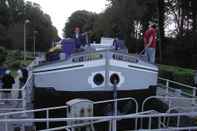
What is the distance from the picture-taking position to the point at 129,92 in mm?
16281

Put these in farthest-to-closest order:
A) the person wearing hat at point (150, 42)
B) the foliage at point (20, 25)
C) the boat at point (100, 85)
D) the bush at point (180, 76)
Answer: the foliage at point (20, 25) → the bush at point (180, 76) → the person wearing hat at point (150, 42) → the boat at point (100, 85)

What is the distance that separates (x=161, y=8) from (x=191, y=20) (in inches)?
132

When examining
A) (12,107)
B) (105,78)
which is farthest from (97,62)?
(12,107)

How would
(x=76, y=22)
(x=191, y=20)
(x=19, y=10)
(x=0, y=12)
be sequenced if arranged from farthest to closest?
(x=76, y=22) → (x=19, y=10) → (x=0, y=12) → (x=191, y=20)

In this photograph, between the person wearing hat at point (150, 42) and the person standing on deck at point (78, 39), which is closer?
the person wearing hat at point (150, 42)

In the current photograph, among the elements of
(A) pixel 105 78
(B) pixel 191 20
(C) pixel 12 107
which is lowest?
(C) pixel 12 107

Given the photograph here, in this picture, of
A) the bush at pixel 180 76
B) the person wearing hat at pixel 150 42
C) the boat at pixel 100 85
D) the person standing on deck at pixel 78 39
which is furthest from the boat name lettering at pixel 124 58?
the bush at pixel 180 76

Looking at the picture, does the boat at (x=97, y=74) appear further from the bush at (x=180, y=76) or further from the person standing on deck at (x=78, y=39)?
the bush at (x=180, y=76)

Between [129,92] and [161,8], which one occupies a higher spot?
[161,8]

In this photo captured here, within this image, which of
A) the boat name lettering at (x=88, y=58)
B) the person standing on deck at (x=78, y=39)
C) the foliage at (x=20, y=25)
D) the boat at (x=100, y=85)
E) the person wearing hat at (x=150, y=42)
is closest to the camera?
the boat at (x=100, y=85)

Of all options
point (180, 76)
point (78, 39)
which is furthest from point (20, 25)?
point (78, 39)

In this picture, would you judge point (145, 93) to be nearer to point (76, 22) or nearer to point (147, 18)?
point (147, 18)

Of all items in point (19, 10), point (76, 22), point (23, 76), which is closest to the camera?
point (23, 76)

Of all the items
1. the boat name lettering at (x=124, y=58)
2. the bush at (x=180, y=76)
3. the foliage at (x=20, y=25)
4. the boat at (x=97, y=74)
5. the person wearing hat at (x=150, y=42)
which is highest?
the foliage at (x=20, y=25)
